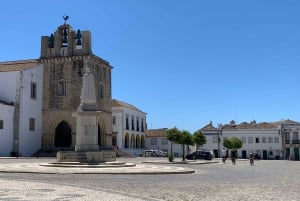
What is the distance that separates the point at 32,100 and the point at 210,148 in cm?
Answer: 3239

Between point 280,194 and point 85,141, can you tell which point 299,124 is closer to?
point 85,141

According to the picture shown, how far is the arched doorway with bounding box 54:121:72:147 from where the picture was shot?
45.8 m

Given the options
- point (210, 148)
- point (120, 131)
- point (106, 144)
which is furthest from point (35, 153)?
point (210, 148)

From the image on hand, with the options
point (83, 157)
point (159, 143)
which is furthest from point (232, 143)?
point (83, 157)

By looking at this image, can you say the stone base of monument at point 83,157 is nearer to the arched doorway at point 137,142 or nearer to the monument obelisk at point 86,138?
the monument obelisk at point 86,138

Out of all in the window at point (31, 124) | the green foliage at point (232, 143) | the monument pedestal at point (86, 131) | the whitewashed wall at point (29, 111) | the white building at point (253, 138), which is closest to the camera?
the monument pedestal at point (86, 131)

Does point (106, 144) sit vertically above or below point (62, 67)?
below

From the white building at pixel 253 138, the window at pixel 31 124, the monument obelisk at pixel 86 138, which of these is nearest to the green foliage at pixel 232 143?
the white building at pixel 253 138

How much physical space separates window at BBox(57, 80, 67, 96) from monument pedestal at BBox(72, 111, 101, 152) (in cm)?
2233

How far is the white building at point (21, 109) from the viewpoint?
135 ft

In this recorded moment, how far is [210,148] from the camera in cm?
6625

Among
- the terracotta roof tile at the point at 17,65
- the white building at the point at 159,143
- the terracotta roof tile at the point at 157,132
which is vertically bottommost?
the white building at the point at 159,143

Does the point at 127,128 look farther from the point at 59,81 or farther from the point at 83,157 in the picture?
the point at 83,157

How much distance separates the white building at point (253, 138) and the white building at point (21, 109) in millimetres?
30203
